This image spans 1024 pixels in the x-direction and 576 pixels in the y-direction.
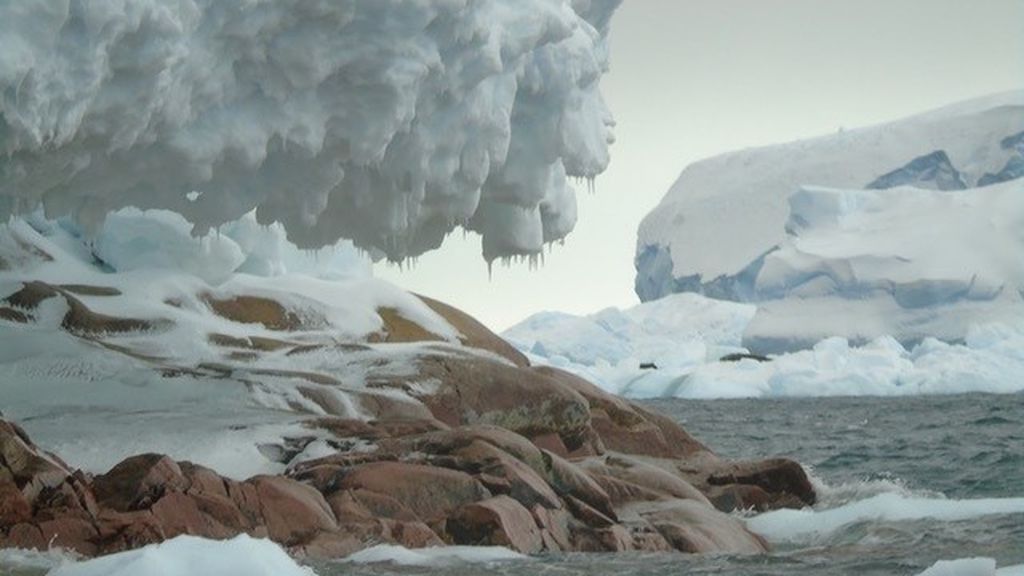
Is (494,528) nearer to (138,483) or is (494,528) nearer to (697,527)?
(697,527)

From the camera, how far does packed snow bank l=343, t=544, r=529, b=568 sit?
10086 mm

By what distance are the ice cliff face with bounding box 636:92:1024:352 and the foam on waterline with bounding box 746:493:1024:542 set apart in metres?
42.0

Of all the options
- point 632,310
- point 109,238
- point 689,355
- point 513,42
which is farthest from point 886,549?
point 632,310

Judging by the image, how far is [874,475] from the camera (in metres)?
21.3

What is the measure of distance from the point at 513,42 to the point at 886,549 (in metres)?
6.31

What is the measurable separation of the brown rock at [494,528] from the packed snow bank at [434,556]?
0.25 m

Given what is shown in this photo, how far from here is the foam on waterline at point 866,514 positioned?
535 inches

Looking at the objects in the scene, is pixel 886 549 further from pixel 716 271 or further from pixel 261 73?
pixel 716 271

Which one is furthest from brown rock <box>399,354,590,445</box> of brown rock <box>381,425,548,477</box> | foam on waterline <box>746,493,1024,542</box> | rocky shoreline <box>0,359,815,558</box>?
brown rock <box>381,425,548,477</box>

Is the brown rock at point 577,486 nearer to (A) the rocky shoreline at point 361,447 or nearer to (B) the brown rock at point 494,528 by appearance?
(A) the rocky shoreline at point 361,447

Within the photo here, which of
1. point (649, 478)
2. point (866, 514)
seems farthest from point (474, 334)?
point (866, 514)

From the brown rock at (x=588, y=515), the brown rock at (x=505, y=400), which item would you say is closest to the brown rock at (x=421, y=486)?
the brown rock at (x=588, y=515)

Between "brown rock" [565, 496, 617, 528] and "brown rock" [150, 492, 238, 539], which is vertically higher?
"brown rock" [150, 492, 238, 539]

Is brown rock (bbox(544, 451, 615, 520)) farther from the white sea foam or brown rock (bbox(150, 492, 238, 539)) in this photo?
the white sea foam
